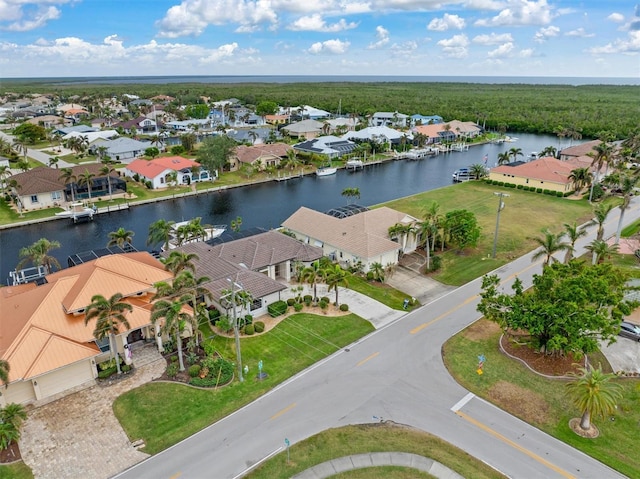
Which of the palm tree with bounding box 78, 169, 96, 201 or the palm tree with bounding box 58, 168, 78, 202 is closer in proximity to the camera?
the palm tree with bounding box 58, 168, 78, 202

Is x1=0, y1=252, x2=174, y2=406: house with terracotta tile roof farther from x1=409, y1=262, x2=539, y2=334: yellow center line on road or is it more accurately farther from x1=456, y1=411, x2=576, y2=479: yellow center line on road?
x1=456, y1=411, x2=576, y2=479: yellow center line on road

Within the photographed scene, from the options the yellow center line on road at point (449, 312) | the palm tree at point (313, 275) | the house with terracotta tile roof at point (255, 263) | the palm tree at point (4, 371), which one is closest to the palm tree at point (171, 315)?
the house with terracotta tile roof at point (255, 263)

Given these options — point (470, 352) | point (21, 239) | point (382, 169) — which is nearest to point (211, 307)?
point (470, 352)

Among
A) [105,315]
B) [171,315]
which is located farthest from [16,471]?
[171,315]

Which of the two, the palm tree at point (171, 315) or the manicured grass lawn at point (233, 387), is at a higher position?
the palm tree at point (171, 315)

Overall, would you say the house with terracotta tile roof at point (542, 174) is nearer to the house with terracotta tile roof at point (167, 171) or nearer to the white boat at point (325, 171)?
the white boat at point (325, 171)

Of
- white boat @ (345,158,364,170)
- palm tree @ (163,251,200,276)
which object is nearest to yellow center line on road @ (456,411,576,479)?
palm tree @ (163,251,200,276)

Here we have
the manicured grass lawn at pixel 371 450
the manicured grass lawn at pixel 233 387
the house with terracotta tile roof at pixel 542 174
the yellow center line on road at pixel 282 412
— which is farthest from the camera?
the house with terracotta tile roof at pixel 542 174

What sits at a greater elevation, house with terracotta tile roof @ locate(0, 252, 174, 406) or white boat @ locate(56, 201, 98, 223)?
house with terracotta tile roof @ locate(0, 252, 174, 406)
